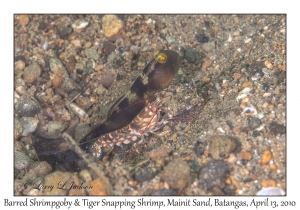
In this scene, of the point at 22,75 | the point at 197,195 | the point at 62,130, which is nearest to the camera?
the point at 197,195

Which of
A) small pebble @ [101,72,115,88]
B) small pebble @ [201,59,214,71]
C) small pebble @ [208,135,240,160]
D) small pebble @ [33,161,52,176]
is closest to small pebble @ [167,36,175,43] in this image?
small pebble @ [201,59,214,71]

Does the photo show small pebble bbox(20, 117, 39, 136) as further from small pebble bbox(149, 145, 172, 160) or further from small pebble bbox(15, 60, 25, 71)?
small pebble bbox(149, 145, 172, 160)

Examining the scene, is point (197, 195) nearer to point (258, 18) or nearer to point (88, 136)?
point (88, 136)

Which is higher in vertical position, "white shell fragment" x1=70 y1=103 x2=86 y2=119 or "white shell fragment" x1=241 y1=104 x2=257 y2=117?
"white shell fragment" x1=70 y1=103 x2=86 y2=119

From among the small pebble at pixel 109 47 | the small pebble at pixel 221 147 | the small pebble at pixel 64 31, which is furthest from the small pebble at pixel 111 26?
the small pebble at pixel 221 147

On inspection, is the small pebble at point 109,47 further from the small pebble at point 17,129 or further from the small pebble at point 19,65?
the small pebble at point 17,129

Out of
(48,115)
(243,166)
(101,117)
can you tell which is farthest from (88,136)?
(243,166)
